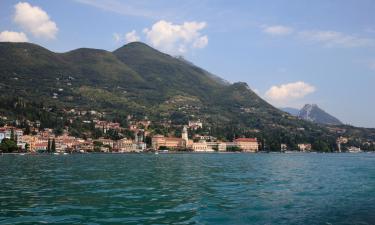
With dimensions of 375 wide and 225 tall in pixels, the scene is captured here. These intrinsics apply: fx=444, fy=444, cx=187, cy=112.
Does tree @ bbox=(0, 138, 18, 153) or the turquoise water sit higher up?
tree @ bbox=(0, 138, 18, 153)

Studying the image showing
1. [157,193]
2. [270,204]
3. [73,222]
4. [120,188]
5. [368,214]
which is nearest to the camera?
[73,222]

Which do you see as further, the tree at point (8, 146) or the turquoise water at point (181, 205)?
the tree at point (8, 146)

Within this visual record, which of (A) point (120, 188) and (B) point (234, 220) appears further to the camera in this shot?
(A) point (120, 188)

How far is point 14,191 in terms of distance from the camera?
3484cm

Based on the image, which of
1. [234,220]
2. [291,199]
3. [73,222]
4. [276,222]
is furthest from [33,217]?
[291,199]

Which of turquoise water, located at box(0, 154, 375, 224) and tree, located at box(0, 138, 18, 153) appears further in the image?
tree, located at box(0, 138, 18, 153)

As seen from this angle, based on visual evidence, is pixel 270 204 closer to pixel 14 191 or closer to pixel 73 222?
pixel 73 222

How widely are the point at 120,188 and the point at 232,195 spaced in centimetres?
1012

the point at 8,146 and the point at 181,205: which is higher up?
the point at 8,146

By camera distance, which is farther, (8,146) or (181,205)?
(8,146)

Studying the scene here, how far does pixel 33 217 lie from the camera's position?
75.9 feet

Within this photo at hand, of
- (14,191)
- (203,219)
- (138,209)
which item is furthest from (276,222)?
(14,191)

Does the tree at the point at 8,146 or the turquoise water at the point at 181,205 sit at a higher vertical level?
the tree at the point at 8,146

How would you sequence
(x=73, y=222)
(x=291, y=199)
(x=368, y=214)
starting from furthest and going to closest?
(x=291, y=199)
(x=368, y=214)
(x=73, y=222)
